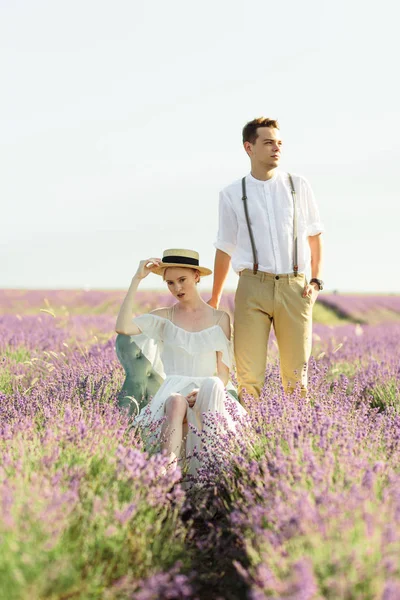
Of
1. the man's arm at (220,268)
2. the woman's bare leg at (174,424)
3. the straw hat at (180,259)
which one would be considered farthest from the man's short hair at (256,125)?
the woman's bare leg at (174,424)

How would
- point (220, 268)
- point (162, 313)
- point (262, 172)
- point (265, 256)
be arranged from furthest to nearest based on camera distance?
point (220, 268)
point (262, 172)
point (265, 256)
point (162, 313)

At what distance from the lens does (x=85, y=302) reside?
21109mm

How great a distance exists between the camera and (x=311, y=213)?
14.6ft

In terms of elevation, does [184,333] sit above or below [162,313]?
below

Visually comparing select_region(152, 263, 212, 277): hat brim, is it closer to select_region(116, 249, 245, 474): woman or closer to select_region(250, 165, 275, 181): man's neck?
select_region(116, 249, 245, 474): woman

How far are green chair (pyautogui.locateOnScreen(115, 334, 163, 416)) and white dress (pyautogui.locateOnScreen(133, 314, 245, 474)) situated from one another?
0.33 ft

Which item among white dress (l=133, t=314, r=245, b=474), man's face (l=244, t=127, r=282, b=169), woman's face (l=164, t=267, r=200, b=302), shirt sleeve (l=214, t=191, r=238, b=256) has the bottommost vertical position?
white dress (l=133, t=314, r=245, b=474)

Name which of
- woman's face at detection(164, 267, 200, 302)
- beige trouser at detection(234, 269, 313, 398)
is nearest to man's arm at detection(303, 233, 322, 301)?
beige trouser at detection(234, 269, 313, 398)

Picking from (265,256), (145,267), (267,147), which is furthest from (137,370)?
(267,147)

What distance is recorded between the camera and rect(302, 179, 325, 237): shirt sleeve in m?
4.42

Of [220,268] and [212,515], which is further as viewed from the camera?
[220,268]

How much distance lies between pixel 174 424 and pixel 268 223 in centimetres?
157

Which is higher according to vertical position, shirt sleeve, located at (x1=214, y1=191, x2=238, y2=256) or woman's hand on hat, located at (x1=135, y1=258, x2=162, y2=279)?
shirt sleeve, located at (x1=214, y1=191, x2=238, y2=256)

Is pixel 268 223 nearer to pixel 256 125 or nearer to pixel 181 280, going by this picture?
pixel 256 125
